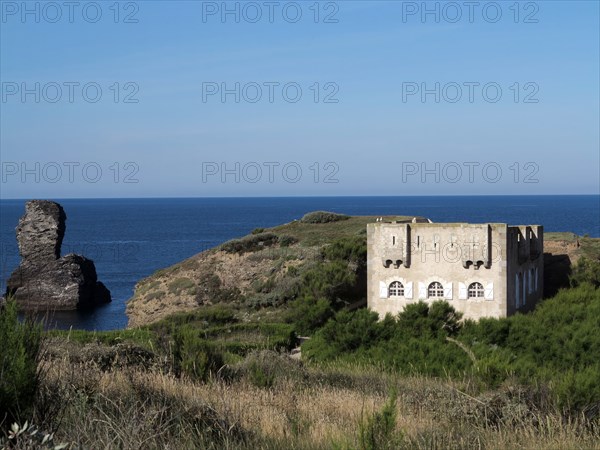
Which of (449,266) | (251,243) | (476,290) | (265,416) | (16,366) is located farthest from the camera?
(251,243)

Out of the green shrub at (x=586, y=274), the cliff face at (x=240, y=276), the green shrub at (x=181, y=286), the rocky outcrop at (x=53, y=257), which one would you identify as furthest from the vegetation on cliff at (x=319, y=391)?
the rocky outcrop at (x=53, y=257)

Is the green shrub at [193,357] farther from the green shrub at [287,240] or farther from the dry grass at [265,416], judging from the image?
the green shrub at [287,240]

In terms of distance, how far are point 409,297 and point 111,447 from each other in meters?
25.3

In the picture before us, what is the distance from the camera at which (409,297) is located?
100ft

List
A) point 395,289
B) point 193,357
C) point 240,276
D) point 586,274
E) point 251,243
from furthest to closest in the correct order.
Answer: point 251,243
point 240,276
point 586,274
point 395,289
point 193,357

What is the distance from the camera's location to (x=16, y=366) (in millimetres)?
6273

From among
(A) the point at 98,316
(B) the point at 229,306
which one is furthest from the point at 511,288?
(A) the point at 98,316

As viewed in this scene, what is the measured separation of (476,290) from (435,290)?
153 cm

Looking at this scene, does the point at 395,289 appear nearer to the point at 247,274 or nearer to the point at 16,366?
the point at 247,274

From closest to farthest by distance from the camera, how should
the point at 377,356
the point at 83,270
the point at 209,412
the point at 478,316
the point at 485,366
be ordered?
1. the point at 209,412
2. the point at 485,366
3. the point at 377,356
4. the point at 478,316
5. the point at 83,270

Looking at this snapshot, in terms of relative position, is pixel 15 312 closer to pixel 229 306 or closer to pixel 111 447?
pixel 111 447

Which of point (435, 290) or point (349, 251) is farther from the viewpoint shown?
point (349, 251)

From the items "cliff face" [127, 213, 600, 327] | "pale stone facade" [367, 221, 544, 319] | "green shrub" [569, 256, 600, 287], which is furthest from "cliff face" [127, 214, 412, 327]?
"green shrub" [569, 256, 600, 287]

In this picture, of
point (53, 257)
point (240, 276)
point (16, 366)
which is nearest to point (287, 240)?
point (240, 276)
